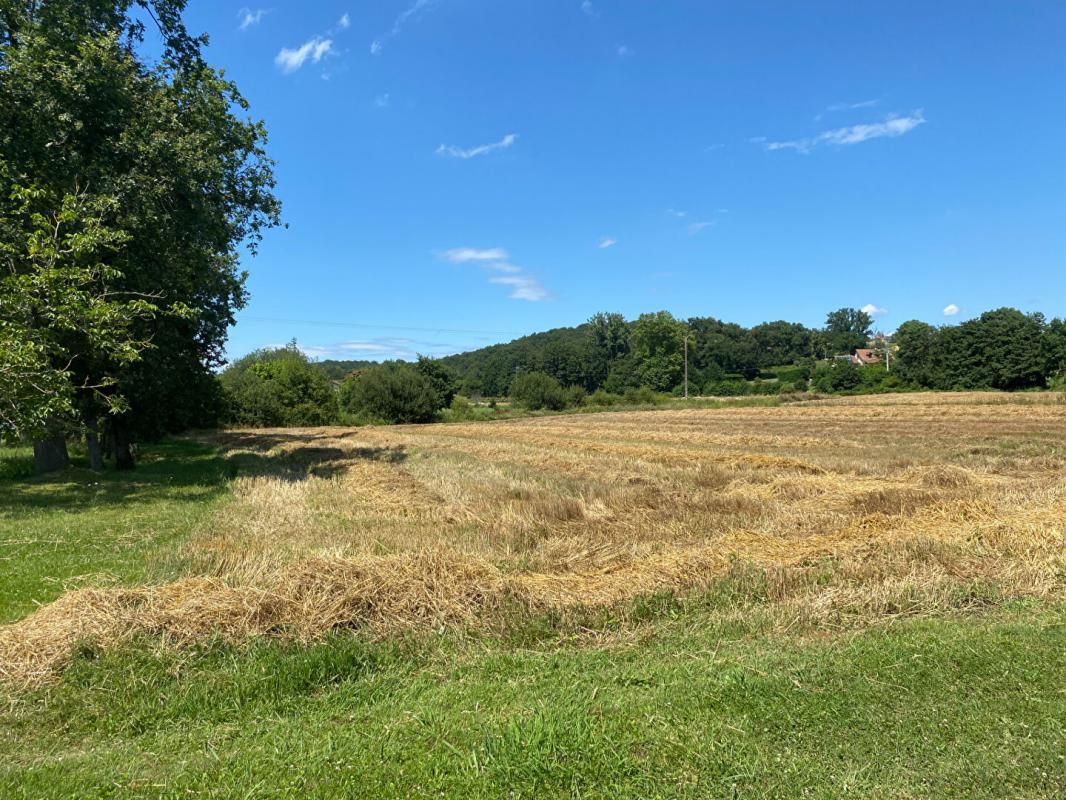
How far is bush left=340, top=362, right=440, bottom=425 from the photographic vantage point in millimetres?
65312

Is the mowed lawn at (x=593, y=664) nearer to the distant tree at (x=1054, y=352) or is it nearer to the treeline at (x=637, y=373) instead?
the treeline at (x=637, y=373)

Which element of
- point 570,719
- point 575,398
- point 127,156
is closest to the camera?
point 570,719

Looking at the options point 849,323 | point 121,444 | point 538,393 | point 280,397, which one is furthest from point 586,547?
point 849,323

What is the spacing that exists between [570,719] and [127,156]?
17620 millimetres

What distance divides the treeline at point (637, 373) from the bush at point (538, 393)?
14cm

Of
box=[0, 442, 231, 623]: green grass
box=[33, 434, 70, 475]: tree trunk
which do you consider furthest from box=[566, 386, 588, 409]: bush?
box=[33, 434, 70, 475]: tree trunk

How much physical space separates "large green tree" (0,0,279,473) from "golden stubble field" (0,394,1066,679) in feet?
19.6

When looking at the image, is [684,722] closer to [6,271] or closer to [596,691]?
[596,691]

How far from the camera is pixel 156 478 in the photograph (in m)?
18.6

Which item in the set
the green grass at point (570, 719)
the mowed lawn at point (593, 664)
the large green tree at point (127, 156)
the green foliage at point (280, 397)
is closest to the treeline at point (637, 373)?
the green foliage at point (280, 397)

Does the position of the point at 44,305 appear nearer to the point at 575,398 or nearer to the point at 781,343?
the point at 575,398

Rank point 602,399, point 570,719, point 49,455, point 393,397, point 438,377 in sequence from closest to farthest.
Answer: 1. point 570,719
2. point 49,455
3. point 393,397
4. point 438,377
5. point 602,399

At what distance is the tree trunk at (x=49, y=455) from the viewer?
20.0 meters

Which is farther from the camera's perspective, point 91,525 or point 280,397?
point 280,397
